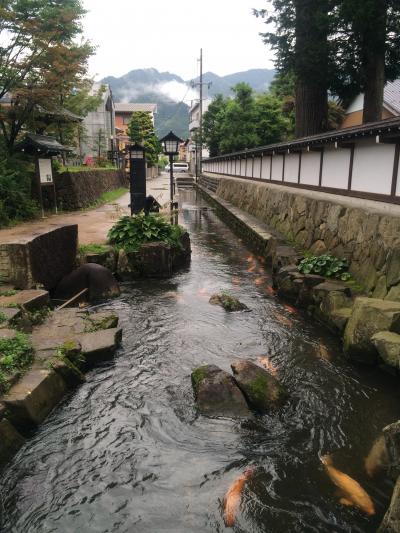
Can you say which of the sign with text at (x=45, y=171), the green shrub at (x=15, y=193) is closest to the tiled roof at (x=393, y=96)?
the sign with text at (x=45, y=171)

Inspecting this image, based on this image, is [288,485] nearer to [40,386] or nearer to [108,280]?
[40,386]

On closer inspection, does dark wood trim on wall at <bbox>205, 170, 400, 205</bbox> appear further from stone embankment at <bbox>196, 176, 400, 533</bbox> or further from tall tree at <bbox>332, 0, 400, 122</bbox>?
tall tree at <bbox>332, 0, 400, 122</bbox>

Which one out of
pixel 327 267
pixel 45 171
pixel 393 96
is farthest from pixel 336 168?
pixel 393 96

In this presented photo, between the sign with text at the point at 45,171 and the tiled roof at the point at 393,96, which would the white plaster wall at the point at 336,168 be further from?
the tiled roof at the point at 393,96

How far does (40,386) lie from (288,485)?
10.8ft

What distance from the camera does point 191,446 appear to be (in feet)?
16.6

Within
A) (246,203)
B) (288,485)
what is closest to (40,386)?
(288,485)

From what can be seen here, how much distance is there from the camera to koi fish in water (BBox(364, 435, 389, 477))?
4.63 m

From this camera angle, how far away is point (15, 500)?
4223 mm

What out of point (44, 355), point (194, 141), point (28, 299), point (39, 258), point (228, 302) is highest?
point (194, 141)

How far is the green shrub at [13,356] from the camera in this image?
5.28 m

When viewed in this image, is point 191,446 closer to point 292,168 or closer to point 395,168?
point 395,168

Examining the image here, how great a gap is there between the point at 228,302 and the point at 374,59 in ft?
40.5

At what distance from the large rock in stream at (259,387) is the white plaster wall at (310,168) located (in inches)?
376
